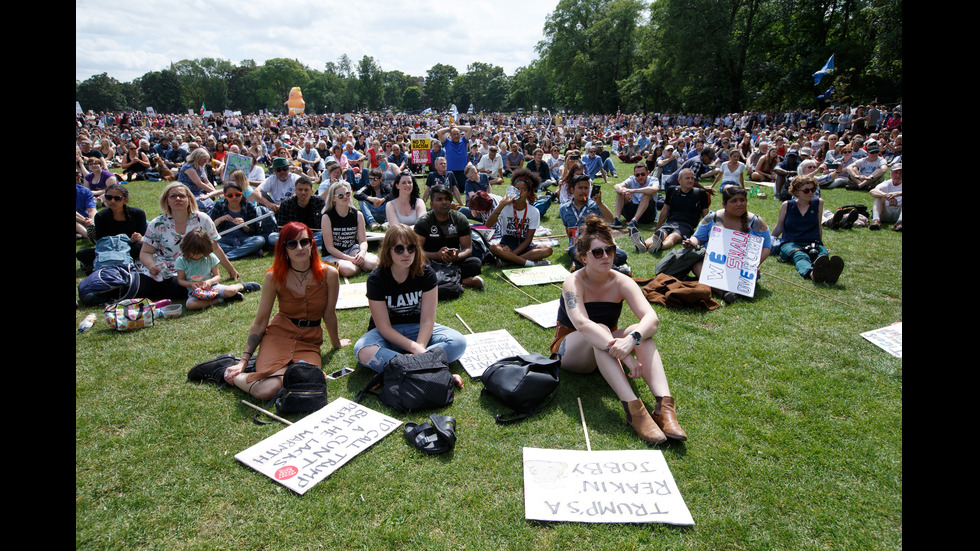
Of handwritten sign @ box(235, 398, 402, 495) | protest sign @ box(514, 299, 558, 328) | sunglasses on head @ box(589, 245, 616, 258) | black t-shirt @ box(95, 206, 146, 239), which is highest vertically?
sunglasses on head @ box(589, 245, 616, 258)

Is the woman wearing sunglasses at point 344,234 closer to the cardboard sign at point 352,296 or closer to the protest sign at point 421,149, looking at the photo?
the cardboard sign at point 352,296

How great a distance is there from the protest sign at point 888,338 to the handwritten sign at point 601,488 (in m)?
3.30

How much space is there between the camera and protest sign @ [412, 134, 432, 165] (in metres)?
18.0

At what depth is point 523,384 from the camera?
3990 millimetres

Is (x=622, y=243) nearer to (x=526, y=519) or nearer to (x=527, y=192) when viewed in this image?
(x=527, y=192)

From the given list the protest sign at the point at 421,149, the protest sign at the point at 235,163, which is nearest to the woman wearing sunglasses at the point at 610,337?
the protest sign at the point at 235,163

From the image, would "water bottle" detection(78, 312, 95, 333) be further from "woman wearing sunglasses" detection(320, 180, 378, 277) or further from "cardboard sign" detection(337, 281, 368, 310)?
"woman wearing sunglasses" detection(320, 180, 378, 277)

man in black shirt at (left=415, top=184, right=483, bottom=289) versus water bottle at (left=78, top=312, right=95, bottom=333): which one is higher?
man in black shirt at (left=415, top=184, right=483, bottom=289)

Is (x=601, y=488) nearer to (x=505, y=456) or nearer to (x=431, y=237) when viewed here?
(x=505, y=456)

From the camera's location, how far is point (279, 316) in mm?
4633

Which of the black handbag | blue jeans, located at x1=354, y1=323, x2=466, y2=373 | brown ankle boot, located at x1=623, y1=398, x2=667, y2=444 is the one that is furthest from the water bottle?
brown ankle boot, located at x1=623, y1=398, x2=667, y2=444

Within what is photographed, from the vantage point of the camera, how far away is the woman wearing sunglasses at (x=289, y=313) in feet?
14.3

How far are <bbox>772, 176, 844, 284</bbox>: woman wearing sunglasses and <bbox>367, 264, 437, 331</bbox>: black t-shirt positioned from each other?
566cm
